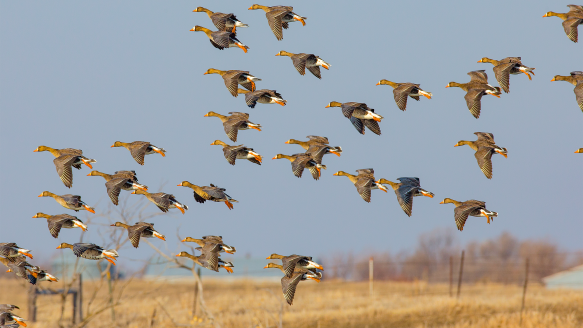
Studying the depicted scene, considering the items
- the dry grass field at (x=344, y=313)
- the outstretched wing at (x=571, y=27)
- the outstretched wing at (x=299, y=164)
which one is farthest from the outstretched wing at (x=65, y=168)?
the dry grass field at (x=344, y=313)

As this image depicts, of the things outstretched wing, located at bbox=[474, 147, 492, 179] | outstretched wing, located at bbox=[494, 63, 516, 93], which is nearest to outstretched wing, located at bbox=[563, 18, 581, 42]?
outstretched wing, located at bbox=[494, 63, 516, 93]

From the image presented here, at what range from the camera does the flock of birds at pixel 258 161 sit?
42.0 ft

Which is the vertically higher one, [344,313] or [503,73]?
[503,73]

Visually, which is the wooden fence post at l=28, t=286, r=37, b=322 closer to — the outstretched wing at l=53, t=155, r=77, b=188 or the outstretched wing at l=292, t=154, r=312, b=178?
the outstretched wing at l=53, t=155, r=77, b=188

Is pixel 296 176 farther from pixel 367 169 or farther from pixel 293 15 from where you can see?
pixel 293 15

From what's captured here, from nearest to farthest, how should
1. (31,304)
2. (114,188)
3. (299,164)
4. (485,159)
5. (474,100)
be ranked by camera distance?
(114,188), (299,164), (485,159), (474,100), (31,304)

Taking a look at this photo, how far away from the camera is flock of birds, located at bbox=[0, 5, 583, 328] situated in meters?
12.8

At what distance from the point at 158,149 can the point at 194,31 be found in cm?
445

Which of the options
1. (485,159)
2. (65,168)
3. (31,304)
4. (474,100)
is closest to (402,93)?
(474,100)

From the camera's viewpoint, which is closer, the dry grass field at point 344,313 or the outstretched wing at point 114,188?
the outstretched wing at point 114,188

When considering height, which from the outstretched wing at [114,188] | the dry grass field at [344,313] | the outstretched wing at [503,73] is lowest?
the dry grass field at [344,313]

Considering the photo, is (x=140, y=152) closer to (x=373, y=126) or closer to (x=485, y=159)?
(x=373, y=126)

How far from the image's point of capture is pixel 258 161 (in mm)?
14820

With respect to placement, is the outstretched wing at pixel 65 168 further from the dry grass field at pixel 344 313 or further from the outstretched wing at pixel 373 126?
the dry grass field at pixel 344 313
